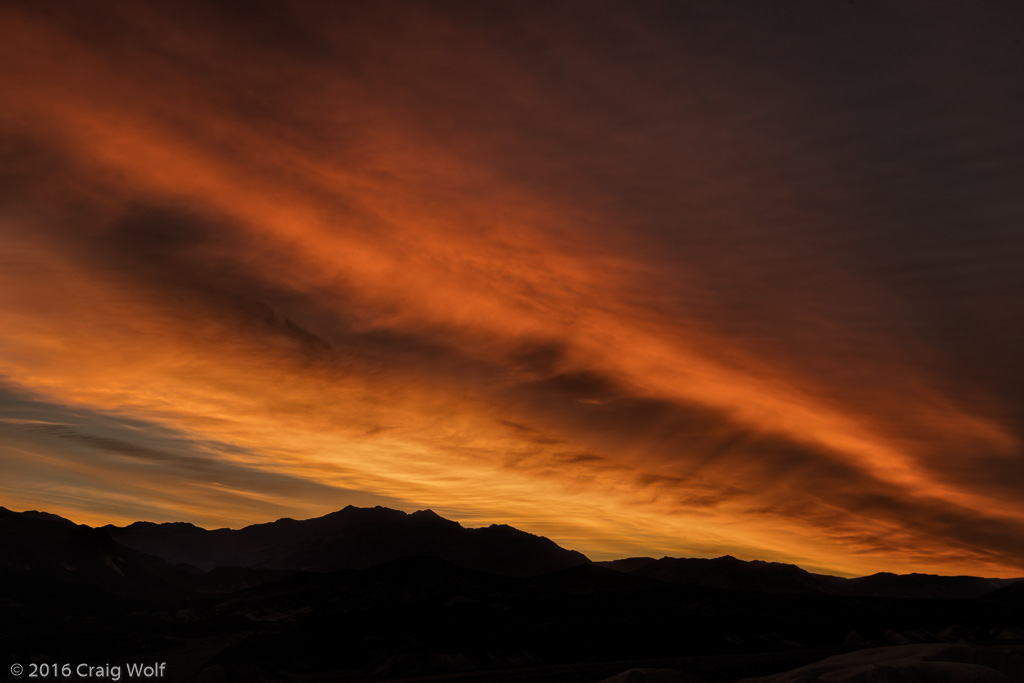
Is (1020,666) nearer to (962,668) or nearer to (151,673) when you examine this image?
(962,668)

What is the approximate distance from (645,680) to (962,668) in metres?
53.4

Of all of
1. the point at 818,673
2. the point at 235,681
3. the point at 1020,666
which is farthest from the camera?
the point at 235,681

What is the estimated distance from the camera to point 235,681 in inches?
7421

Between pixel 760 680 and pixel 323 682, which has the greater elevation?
pixel 760 680

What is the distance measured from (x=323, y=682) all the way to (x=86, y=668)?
210 ft

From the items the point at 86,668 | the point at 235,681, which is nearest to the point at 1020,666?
the point at 235,681

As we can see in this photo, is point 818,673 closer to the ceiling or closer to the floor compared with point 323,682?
closer to the ceiling

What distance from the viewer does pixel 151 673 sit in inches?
7687

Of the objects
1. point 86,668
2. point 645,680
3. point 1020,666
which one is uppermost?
point 1020,666

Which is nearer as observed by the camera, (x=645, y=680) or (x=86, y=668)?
(x=645, y=680)

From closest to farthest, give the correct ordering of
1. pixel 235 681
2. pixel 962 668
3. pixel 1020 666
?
1. pixel 962 668
2. pixel 1020 666
3. pixel 235 681

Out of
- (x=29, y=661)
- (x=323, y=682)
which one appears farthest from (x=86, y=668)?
(x=323, y=682)

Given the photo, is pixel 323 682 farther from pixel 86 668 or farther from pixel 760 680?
pixel 760 680

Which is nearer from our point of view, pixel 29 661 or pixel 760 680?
pixel 760 680
